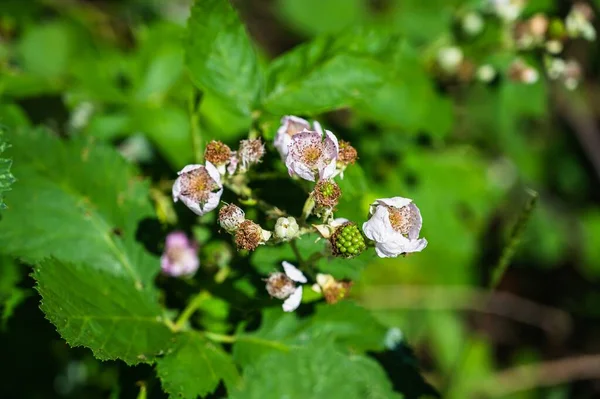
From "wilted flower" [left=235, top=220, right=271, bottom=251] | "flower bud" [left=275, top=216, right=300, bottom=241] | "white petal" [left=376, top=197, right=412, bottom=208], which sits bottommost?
"wilted flower" [left=235, top=220, right=271, bottom=251]

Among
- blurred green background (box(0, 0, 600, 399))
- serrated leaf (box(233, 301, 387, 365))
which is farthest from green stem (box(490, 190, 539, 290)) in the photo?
serrated leaf (box(233, 301, 387, 365))

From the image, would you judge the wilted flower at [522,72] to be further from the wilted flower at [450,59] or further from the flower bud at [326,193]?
the flower bud at [326,193]

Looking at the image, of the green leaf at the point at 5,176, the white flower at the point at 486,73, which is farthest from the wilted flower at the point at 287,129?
the white flower at the point at 486,73

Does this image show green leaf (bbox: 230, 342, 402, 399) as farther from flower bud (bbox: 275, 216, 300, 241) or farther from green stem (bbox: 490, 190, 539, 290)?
green stem (bbox: 490, 190, 539, 290)

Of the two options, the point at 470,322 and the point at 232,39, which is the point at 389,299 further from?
the point at 232,39

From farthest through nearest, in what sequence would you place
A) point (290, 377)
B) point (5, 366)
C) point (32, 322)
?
point (5, 366), point (32, 322), point (290, 377)

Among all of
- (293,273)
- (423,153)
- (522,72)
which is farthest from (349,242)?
(423,153)

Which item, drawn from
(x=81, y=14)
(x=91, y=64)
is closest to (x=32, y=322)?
(x=91, y=64)

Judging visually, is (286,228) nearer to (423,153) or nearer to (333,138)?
(333,138)
